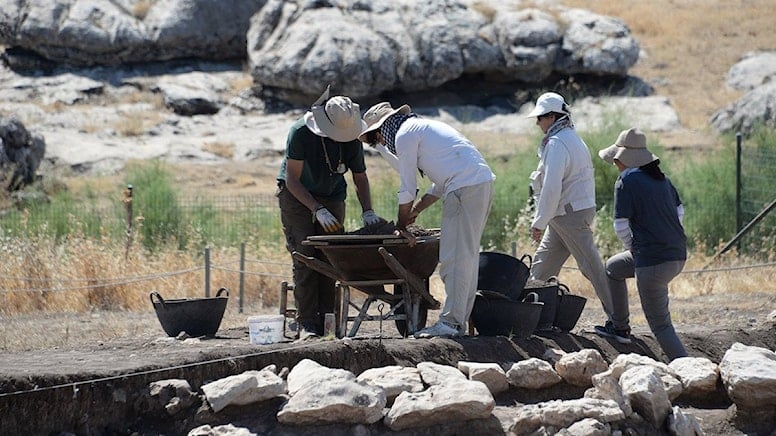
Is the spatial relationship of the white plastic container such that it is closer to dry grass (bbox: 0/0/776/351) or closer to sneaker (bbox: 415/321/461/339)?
sneaker (bbox: 415/321/461/339)

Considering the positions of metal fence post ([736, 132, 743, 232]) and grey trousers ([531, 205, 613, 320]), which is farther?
metal fence post ([736, 132, 743, 232])

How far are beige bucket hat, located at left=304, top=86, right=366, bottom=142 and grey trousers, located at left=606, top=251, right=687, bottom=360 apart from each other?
221cm

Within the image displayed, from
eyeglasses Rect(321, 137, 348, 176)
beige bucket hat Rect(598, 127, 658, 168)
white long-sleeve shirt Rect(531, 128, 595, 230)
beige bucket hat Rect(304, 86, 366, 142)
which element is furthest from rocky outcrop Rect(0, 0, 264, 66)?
beige bucket hat Rect(598, 127, 658, 168)

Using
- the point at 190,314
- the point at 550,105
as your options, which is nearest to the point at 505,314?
the point at 550,105

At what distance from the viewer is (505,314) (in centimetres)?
931

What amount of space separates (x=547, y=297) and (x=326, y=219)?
6.16 feet

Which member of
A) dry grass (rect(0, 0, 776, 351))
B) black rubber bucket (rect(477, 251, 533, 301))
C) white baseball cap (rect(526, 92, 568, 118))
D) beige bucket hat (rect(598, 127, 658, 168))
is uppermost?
white baseball cap (rect(526, 92, 568, 118))

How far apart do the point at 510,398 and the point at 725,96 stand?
30.1 meters

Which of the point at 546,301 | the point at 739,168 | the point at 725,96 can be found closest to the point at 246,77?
the point at 725,96

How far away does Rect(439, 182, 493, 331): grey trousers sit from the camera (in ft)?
29.2

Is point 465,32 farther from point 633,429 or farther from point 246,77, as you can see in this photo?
point 633,429

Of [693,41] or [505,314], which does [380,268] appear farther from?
[693,41]

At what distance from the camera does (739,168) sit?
1911 centimetres

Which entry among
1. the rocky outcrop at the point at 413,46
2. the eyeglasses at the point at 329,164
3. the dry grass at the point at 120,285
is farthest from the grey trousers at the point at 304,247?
the rocky outcrop at the point at 413,46
